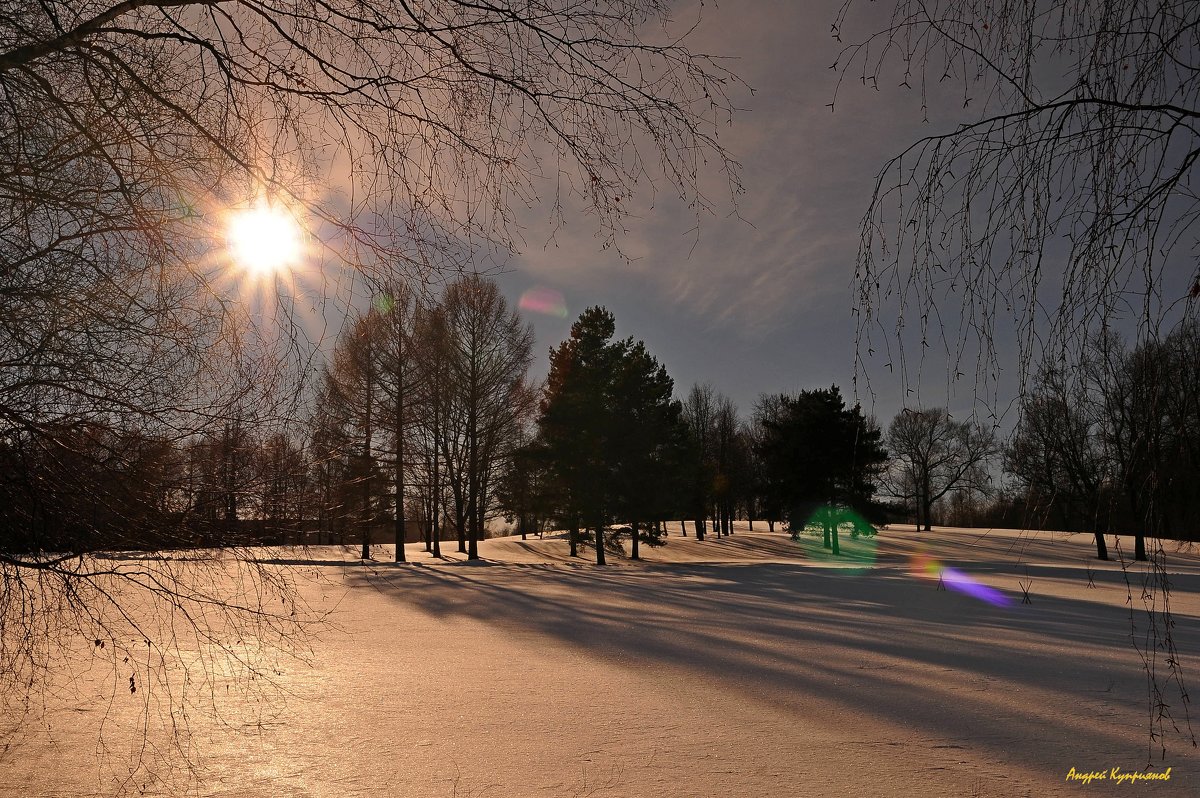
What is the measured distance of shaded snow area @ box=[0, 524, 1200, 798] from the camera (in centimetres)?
430

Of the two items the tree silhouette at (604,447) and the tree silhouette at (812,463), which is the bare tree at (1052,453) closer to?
the tree silhouette at (604,447)

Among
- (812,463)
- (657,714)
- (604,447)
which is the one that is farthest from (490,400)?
(657,714)

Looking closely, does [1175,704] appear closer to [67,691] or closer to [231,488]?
[231,488]

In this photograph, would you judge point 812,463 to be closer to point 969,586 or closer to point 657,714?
point 969,586

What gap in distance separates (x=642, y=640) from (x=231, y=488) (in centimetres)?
688

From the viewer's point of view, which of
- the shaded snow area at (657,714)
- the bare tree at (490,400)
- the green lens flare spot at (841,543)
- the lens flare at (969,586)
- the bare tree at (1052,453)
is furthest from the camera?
the green lens flare spot at (841,543)

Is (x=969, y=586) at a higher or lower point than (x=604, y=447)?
lower

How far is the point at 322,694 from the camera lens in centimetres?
628

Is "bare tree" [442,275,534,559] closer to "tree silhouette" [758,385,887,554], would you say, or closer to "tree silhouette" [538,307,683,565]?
"tree silhouette" [538,307,683,565]
